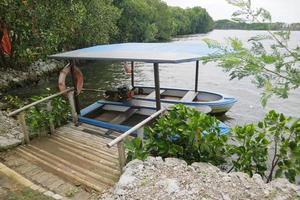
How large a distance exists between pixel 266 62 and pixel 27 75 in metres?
18.6

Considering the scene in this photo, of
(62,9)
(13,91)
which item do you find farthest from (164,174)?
(13,91)

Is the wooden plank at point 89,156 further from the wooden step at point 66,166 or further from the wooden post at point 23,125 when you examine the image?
the wooden post at point 23,125

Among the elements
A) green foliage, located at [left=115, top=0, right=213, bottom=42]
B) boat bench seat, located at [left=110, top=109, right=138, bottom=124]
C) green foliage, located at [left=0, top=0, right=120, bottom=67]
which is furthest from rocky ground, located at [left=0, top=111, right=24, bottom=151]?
green foliage, located at [left=115, top=0, right=213, bottom=42]

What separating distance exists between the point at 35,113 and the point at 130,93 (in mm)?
3292

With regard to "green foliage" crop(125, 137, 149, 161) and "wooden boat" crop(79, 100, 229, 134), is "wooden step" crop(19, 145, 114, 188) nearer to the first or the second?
"green foliage" crop(125, 137, 149, 161)

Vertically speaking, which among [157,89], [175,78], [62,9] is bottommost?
[175,78]

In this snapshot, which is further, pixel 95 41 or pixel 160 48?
pixel 95 41

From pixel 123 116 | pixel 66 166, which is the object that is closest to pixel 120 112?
pixel 123 116

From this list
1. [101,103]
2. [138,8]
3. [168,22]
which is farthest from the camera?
[168,22]

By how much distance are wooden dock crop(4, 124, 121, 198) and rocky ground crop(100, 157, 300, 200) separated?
2.56ft

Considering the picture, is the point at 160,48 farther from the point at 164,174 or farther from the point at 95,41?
the point at 95,41

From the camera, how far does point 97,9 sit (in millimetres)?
22375

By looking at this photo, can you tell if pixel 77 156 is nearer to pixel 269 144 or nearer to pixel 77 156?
pixel 77 156

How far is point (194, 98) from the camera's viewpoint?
10.5 metres
